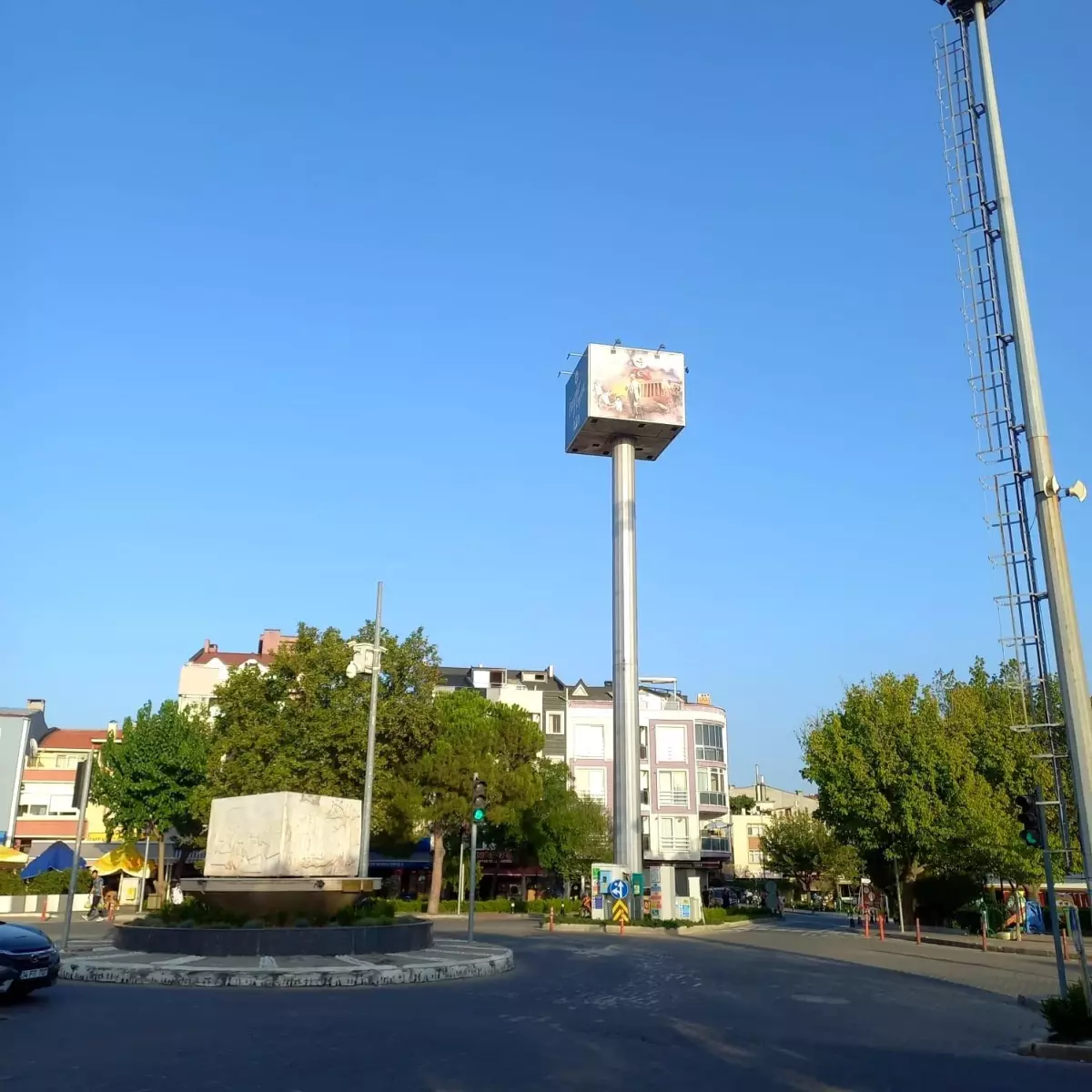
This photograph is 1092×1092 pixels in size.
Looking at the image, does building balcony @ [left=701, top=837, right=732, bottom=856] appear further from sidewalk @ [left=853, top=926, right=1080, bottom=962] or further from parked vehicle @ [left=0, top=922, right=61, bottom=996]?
parked vehicle @ [left=0, top=922, right=61, bottom=996]

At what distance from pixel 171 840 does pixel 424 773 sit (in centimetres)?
1942

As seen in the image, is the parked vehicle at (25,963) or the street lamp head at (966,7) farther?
the street lamp head at (966,7)

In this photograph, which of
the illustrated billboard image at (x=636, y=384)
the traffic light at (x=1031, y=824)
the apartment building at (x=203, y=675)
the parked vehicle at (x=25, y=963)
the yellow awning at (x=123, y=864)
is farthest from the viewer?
the apartment building at (x=203, y=675)

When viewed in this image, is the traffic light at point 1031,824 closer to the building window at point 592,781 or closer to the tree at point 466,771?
the tree at point 466,771

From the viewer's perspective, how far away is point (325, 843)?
68.8 feet

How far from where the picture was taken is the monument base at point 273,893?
1942 cm

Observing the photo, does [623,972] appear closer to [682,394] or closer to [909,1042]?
[909,1042]

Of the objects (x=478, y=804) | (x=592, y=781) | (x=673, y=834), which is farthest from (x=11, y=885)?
(x=673, y=834)

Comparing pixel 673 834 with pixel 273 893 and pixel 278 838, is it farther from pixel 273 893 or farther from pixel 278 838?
pixel 273 893

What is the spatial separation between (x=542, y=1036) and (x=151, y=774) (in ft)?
130

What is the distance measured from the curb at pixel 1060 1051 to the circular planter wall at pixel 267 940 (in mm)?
11677

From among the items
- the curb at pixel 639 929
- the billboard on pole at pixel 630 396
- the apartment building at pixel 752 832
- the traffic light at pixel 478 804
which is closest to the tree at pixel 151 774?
the curb at pixel 639 929

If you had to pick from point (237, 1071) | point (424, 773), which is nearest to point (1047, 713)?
point (237, 1071)

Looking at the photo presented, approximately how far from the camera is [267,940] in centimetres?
1820
